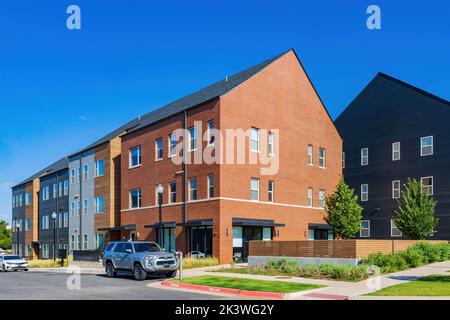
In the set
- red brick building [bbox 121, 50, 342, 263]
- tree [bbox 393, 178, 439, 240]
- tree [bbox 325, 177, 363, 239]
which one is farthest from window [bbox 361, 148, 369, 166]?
tree [bbox 325, 177, 363, 239]

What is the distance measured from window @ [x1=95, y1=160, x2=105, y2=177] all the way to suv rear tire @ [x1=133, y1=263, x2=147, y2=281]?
1033 inches

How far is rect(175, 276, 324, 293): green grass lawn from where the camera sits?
19.9 metres

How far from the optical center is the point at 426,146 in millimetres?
48781

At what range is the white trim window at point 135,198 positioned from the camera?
149ft

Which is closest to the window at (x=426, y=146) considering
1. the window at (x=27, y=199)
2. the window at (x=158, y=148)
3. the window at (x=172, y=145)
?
the window at (x=172, y=145)

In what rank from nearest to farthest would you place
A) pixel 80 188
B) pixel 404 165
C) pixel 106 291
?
1. pixel 106 291
2. pixel 404 165
3. pixel 80 188

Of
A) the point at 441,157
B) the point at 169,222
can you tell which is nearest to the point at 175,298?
the point at 169,222

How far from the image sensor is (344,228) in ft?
135

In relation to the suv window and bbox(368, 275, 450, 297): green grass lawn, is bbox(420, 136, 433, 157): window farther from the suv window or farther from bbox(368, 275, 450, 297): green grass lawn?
the suv window

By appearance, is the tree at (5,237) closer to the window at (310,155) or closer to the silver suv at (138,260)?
the window at (310,155)

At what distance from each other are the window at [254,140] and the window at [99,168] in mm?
18881

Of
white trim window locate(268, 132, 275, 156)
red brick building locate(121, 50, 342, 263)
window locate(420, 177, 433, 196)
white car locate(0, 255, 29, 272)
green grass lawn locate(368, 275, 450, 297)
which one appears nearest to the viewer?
green grass lawn locate(368, 275, 450, 297)
